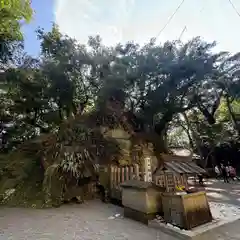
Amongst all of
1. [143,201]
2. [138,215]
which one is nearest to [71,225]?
[138,215]

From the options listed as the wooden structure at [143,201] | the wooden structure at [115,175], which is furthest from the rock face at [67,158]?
the wooden structure at [143,201]

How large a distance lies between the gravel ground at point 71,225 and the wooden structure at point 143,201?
200 mm

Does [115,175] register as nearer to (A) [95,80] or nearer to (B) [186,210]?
(B) [186,210]

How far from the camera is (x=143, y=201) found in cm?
485

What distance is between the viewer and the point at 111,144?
8555 mm

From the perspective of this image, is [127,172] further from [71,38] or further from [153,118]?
[71,38]

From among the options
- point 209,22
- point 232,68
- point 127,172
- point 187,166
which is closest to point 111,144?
point 127,172

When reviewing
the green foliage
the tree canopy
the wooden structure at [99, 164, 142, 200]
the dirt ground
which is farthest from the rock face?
the green foliage

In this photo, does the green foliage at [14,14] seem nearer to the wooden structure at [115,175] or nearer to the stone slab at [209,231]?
the wooden structure at [115,175]

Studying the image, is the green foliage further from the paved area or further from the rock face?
the paved area

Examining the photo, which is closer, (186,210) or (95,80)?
(186,210)

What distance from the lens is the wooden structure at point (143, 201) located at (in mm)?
4789

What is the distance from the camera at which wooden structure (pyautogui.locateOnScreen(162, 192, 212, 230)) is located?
14.1 feet

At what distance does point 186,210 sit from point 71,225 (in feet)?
7.90
